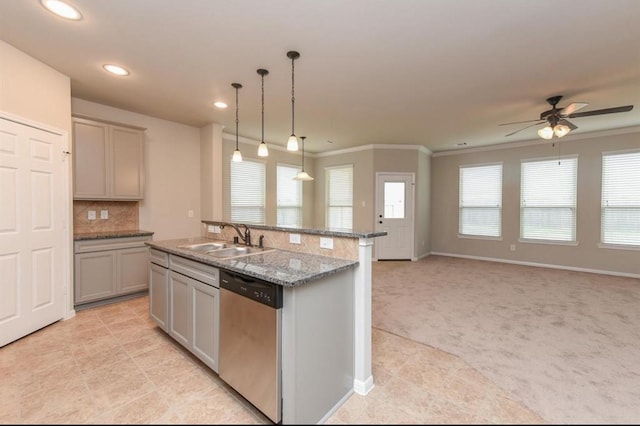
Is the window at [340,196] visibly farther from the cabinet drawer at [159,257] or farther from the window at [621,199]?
the window at [621,199]

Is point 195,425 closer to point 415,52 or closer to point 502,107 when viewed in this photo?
point 415,52

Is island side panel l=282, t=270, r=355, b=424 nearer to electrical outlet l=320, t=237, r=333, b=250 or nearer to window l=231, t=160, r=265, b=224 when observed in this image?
electrical outlet l=320, t=237, r=333, b=250

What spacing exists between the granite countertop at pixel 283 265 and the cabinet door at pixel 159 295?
1.26ft

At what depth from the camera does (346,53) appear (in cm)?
248

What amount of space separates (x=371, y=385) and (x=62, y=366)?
2343mm

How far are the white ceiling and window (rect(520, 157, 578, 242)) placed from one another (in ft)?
6.30

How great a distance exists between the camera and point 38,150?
8.76ft

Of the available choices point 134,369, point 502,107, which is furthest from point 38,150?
point 502,107

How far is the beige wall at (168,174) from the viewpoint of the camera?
416 centimetres

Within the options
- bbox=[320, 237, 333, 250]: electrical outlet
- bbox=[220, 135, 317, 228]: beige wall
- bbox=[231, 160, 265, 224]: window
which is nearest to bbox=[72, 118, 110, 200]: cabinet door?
bbox=[220, 135, 317, 228]: beige wall

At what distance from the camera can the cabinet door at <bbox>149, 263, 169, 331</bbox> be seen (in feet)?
8.14

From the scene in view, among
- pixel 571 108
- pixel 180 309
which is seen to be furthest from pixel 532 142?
pixel 180 309

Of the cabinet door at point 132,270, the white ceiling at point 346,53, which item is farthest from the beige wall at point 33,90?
the cabinet door at point 132,270

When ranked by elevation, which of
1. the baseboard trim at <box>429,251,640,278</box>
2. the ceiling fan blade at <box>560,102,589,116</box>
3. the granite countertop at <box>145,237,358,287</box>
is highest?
the ceiling fan blade at <box>560,102,589,116</box>
